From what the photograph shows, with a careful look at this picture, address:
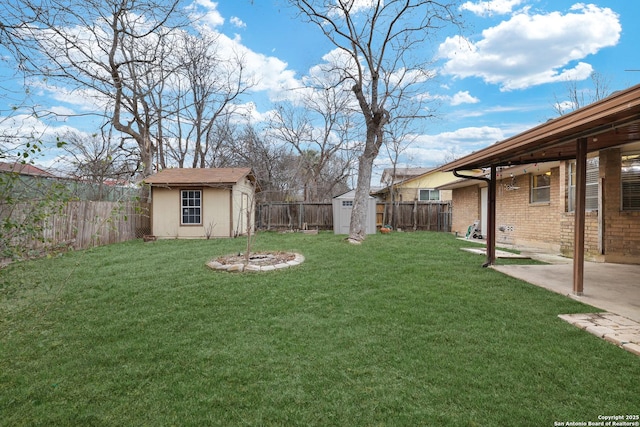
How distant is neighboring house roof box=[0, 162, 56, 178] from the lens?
225 cm

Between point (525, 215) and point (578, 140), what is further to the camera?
point (525, 215)

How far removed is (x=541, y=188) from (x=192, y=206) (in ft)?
40.1

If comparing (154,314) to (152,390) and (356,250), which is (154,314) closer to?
(152,390)

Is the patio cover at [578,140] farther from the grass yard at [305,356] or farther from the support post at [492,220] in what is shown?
the grass yard at [305,356]

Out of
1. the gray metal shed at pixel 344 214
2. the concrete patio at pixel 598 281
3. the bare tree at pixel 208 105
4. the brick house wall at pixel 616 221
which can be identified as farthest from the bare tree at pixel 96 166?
the brick house wall at pixel 616 221

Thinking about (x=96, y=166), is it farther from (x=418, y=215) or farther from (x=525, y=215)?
(x=418, y=215)

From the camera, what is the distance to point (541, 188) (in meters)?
9.56

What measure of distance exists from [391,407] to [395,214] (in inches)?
566

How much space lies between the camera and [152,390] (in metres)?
2.39

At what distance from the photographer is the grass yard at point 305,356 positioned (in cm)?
212

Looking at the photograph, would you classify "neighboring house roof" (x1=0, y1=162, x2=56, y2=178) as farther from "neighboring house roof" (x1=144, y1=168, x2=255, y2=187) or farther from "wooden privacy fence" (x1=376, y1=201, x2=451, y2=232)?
"wooden privacy fence" (x1=376, y1=201, x2=451, y2=232)

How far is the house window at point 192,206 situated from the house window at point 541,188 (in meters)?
11.8

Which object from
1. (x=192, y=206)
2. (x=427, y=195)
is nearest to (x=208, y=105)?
(x=192, y=206)

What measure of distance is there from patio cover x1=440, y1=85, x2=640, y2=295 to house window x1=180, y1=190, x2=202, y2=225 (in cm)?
966
